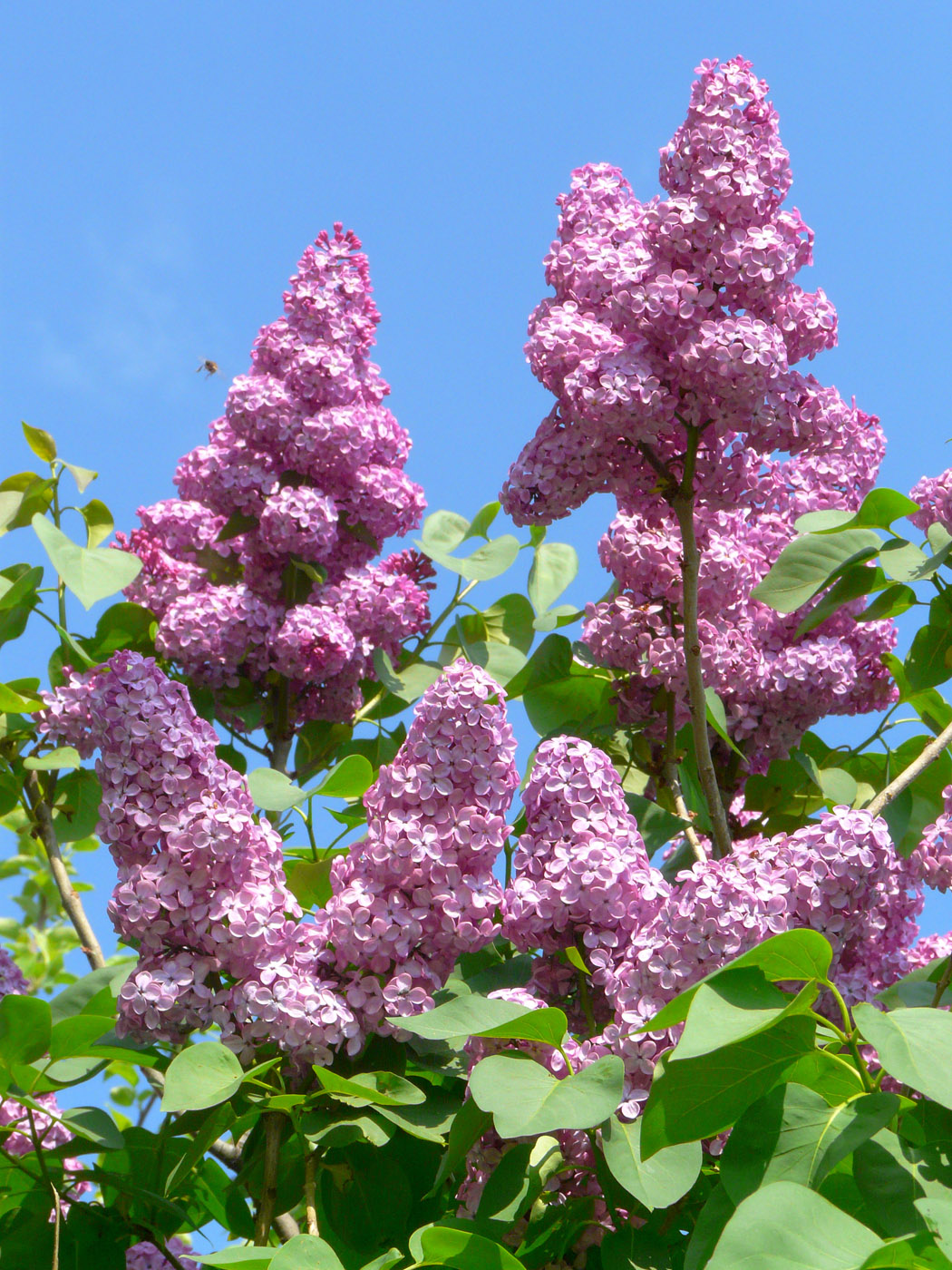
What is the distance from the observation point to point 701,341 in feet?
7.42

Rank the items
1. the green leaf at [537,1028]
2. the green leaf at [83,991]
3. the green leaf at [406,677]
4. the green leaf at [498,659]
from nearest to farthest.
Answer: the green leaf at [537,1028] → the green leaf at [83,991] → the green leaf at [498,659] → the green leaf at [406,677]

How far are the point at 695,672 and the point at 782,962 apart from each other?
0.84 metres

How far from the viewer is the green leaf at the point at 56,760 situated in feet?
9.58

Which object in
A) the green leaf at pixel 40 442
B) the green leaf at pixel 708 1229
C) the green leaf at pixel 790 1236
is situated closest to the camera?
the green leaf at pixel 790 1236

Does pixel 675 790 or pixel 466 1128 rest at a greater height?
pixel 675 790

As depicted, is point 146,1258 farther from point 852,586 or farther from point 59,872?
point 852,586

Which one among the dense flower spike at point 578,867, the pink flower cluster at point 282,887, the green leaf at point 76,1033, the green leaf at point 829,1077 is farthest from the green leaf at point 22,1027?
the green leaf at point 829,1077

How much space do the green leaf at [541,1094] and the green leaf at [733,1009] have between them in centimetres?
11

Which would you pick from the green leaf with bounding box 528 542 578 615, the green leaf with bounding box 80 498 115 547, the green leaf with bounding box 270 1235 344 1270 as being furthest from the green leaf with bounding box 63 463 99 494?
the green leaf with bounding box 270 1235 344 1270

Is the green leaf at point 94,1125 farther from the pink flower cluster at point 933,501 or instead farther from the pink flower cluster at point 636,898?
the pink flower cluster at point 933,501

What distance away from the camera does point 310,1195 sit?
73.8 inches

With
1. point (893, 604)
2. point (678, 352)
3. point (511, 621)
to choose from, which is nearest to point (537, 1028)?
point (678, 352)

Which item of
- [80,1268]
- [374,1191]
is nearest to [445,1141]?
[374,1191]

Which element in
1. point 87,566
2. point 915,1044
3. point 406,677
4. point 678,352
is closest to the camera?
point 915,1044
